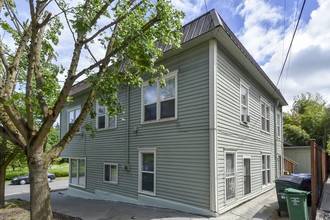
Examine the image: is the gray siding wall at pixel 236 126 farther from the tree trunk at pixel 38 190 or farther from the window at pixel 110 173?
the window at pixel 110 173

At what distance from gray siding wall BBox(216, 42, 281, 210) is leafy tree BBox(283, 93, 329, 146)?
1955 cm

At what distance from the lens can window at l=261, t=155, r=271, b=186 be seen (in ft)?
42.9

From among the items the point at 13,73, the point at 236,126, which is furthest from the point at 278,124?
the point at 13,73

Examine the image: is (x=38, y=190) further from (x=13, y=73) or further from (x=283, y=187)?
(x=283, y=187)

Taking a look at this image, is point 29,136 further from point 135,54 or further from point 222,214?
point 222,214

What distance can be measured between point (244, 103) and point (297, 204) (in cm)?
491

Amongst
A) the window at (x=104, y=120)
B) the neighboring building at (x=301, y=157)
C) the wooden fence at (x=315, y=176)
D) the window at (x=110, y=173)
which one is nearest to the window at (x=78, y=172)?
the window at (x=110, y=173)

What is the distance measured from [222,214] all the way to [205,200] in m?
0.72

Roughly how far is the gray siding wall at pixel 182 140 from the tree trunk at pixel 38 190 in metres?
4.25

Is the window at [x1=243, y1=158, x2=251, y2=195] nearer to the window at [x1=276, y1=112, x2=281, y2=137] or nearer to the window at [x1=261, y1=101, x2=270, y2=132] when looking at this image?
the window at [x1=261, y1=101, x2=270, y2=132]

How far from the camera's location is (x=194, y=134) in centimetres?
833

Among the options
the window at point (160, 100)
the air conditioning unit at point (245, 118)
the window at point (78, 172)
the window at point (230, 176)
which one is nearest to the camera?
the window at point (230, 176)

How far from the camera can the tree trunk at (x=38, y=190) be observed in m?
5.31

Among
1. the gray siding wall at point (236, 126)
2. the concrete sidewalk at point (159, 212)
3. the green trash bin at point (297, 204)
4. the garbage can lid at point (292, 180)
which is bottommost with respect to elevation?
the concrete sidewalk at point (159, 212)
